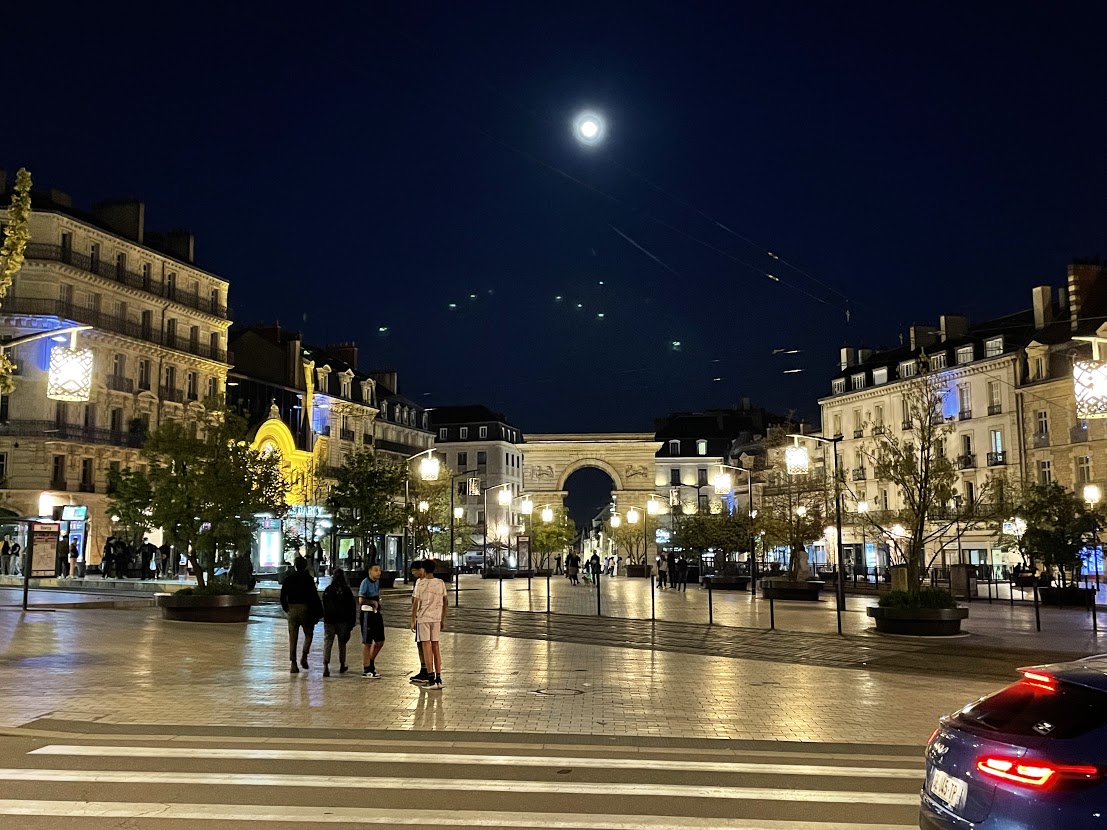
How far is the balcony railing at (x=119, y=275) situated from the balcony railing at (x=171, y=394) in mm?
5103

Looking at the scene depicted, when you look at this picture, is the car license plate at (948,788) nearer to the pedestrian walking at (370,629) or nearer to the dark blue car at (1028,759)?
the dark blue car at (1028,759)

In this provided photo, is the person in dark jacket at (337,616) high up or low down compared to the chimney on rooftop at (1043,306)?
down

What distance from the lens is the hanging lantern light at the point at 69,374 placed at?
59.1ft

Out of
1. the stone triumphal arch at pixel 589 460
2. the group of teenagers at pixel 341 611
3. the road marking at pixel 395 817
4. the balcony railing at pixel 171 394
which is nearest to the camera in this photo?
the road marking at pixel 395 817

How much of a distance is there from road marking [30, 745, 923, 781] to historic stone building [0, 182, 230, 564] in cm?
3938

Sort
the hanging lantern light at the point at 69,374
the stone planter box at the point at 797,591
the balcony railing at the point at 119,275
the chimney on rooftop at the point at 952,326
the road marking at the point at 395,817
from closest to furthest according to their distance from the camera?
the road marking at the point at 395,817, the hanging lantern light at the point at 69,374, the stone planter box at the point at 797,591, the balcony railing at the point at 119,275, the chimney on rooftop at the point at 952,326

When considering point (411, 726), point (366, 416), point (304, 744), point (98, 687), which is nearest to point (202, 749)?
point (304, 744)

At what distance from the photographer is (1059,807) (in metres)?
4.78

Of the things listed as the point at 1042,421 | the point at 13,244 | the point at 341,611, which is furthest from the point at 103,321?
the point at 1042,421

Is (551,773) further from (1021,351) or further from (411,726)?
(1021,351)

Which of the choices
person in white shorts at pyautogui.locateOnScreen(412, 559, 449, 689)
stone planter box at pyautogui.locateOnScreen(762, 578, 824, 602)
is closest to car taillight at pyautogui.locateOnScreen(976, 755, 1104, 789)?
person in white shorts at pyautogui.locateOnScreen(412, 559, 449, 689)

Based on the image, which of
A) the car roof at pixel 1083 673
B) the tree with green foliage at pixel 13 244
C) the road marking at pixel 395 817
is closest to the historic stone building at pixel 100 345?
the tree with green foliage at pixel 13 244

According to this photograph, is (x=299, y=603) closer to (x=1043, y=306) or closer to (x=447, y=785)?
(x=447, y=785)

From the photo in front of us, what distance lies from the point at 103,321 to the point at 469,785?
51.6m
